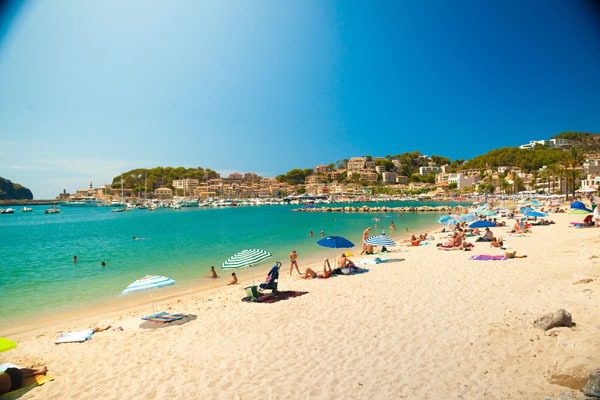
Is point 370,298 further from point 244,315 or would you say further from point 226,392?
point 226,392

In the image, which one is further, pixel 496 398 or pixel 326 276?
pixel 326 276

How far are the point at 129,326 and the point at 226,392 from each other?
4856 millimetres

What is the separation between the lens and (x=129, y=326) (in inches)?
340

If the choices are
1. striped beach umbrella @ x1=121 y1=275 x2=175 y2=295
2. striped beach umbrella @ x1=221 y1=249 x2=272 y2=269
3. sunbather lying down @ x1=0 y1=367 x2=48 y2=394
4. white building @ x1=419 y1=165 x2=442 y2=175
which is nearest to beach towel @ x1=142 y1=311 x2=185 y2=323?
striped beach umbrella @ x1=121 y1=275 x2=175 y2=295

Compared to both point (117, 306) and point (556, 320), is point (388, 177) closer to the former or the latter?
point (117, 306)

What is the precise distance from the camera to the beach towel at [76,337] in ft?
25.5

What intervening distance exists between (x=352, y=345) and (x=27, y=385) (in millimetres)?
5011

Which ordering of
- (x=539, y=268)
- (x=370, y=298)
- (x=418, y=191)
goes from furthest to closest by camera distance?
1. (x=418, y=191)
2. (x=539, y=268)
3. (x=370, y=298)

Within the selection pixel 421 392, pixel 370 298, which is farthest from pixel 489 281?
pixel 421 392

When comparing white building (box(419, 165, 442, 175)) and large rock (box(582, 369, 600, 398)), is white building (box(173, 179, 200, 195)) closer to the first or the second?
white building (box(419, 165, 442, 175))

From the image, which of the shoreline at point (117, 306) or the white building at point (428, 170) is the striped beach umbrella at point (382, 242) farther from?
the white building at point (428, 170)

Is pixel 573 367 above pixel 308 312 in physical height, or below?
above

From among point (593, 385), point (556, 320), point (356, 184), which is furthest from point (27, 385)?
point (356, 184)

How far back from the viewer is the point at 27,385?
551cm
